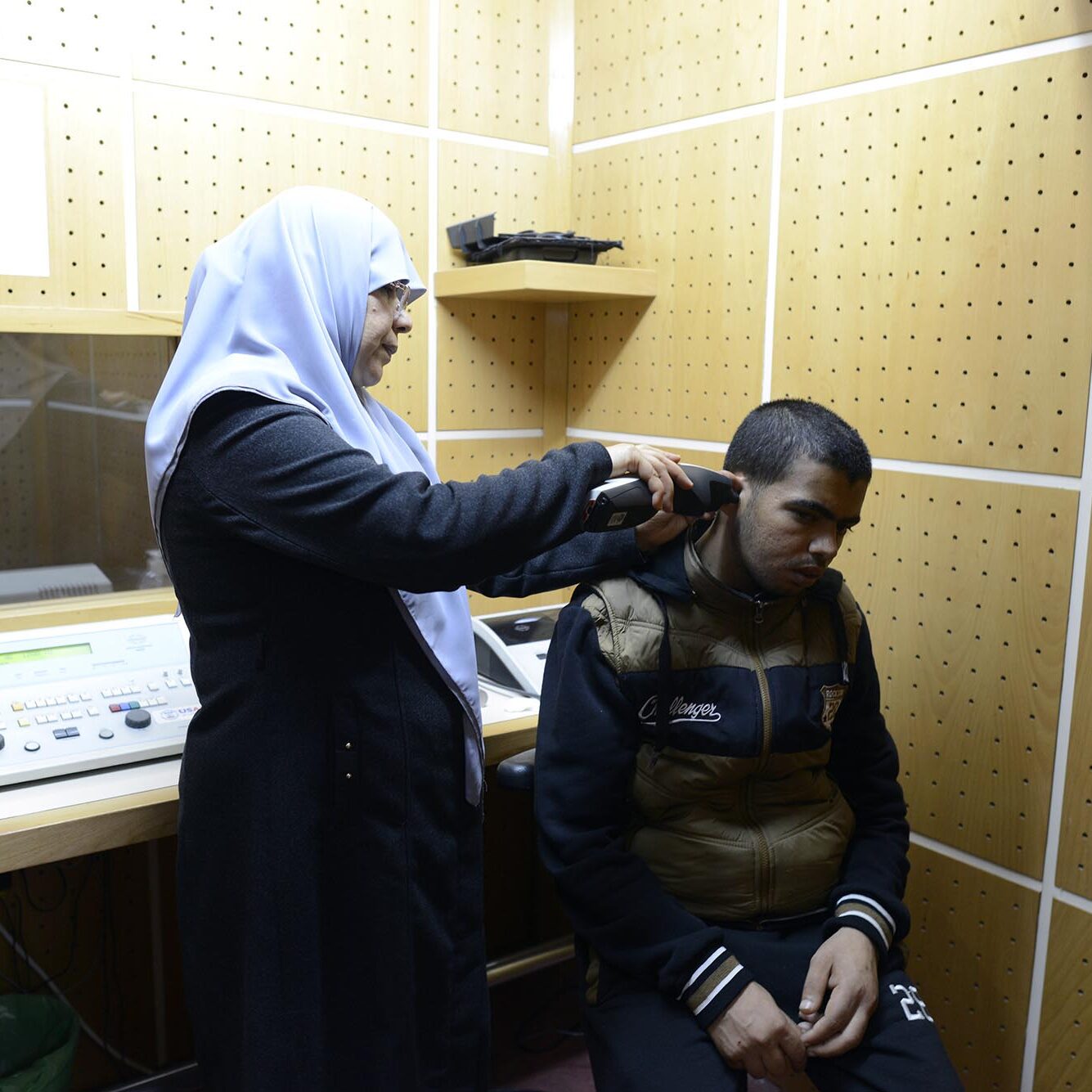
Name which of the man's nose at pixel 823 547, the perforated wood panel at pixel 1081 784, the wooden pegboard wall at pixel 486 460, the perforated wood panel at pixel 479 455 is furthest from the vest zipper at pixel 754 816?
the perforated wood panel at pixel 479 455

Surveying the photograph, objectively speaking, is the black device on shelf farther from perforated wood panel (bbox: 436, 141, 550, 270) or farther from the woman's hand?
the woman's hand

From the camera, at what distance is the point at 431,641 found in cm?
140

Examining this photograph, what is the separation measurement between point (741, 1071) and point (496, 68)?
7.08ft

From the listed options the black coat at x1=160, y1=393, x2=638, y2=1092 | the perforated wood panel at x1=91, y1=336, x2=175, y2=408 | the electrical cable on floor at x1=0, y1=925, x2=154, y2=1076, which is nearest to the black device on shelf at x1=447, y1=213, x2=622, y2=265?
the perforated wood panel at x1=91, y1=336, x2=175, y2=408

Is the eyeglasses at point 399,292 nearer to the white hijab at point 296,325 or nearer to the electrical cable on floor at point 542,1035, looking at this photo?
the white hijab at point 296,325

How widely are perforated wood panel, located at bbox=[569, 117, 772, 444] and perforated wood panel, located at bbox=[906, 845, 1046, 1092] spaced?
0.99 meters

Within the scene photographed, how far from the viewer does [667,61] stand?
7.63 feet

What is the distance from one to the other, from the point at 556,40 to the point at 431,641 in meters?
1.80

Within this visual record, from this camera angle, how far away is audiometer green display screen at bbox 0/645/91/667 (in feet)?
5.47

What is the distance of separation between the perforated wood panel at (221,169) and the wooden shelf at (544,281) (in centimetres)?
18

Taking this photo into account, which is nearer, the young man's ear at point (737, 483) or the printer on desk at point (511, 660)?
the young man's ear at point (737, 483)

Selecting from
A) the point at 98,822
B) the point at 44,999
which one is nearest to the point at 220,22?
the point at 98,822

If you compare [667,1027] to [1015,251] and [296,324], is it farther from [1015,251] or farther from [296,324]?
[1015,251]

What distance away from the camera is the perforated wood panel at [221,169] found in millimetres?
2016
